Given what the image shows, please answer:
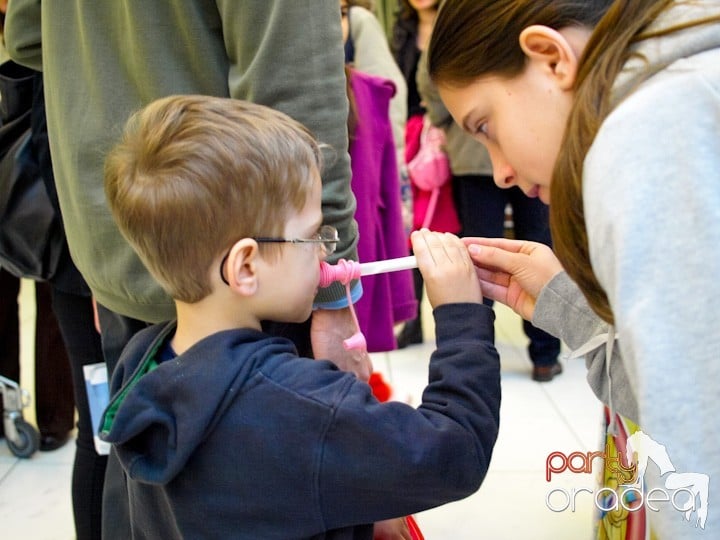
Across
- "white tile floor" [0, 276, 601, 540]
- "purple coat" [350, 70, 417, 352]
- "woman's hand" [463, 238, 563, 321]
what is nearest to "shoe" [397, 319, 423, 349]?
"white tile floor" [0, 276, 601, 540]

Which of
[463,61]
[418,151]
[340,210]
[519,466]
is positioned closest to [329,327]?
[340,210]

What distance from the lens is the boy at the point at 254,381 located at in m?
0.73

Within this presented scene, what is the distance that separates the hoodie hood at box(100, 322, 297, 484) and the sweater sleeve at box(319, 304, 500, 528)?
11 centimetres

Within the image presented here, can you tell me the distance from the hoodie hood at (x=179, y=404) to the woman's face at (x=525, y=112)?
1.19ft

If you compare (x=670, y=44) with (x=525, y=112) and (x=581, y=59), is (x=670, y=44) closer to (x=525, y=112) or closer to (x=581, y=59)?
(x=581, y=59)

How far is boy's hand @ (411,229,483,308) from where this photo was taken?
0.86m

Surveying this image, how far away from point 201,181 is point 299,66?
0.22 metres

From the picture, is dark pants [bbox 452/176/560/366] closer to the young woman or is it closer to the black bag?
the black bag

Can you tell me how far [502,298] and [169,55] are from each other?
1.84 ft

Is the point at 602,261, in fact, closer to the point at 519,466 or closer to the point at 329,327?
the point at 329,327

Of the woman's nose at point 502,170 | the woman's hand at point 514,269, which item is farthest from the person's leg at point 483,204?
the woman's nose at point 502,170

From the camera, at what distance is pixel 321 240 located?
33.4 inches

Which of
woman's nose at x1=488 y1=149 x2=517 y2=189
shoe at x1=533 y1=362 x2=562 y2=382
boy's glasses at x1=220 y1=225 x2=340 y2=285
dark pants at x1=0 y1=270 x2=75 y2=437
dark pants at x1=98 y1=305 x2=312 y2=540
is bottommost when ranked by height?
shoe at x1=533 y1=362 x2=562 y2=382

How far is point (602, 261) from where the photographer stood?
596 mm
